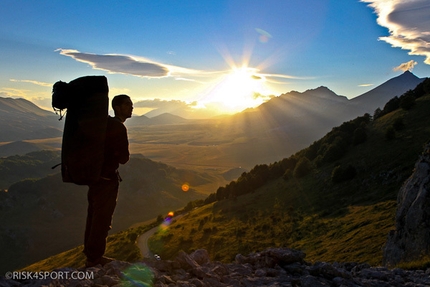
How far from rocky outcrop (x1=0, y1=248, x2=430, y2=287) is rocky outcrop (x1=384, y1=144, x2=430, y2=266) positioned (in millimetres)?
3663

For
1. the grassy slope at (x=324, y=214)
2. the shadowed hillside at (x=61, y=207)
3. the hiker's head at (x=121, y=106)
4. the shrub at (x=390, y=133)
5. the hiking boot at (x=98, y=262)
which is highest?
the shrub at (x=390, y=133)

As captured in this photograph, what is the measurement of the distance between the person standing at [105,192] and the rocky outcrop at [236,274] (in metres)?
0.47

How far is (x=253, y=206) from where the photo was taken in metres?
47.8

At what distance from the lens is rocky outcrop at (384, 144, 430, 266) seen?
12.0 meters

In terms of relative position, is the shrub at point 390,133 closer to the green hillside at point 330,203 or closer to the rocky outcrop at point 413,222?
the green hillside at point 330,203

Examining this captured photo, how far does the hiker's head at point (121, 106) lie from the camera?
7188 mm

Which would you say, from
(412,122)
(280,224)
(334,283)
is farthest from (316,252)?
(412,122)

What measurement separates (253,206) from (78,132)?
145 feet

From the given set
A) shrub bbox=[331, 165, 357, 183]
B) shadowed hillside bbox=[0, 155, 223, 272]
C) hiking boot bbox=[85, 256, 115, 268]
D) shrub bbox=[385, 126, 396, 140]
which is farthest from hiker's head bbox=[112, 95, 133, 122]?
shadowed hillside bbox=[0, 155, 223, 272]

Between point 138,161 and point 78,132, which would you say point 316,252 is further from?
point 138,161

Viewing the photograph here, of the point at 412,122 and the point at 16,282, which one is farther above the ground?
the point at 412,122

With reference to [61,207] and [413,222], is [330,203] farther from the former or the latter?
[61,207]

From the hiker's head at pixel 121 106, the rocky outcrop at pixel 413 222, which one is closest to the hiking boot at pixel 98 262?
the hiker's head at pixel 121 106

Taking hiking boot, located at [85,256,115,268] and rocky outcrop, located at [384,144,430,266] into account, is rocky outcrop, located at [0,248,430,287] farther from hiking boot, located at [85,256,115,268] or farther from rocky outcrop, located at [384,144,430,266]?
rocky outcrop, located at [384,144,430,266]
